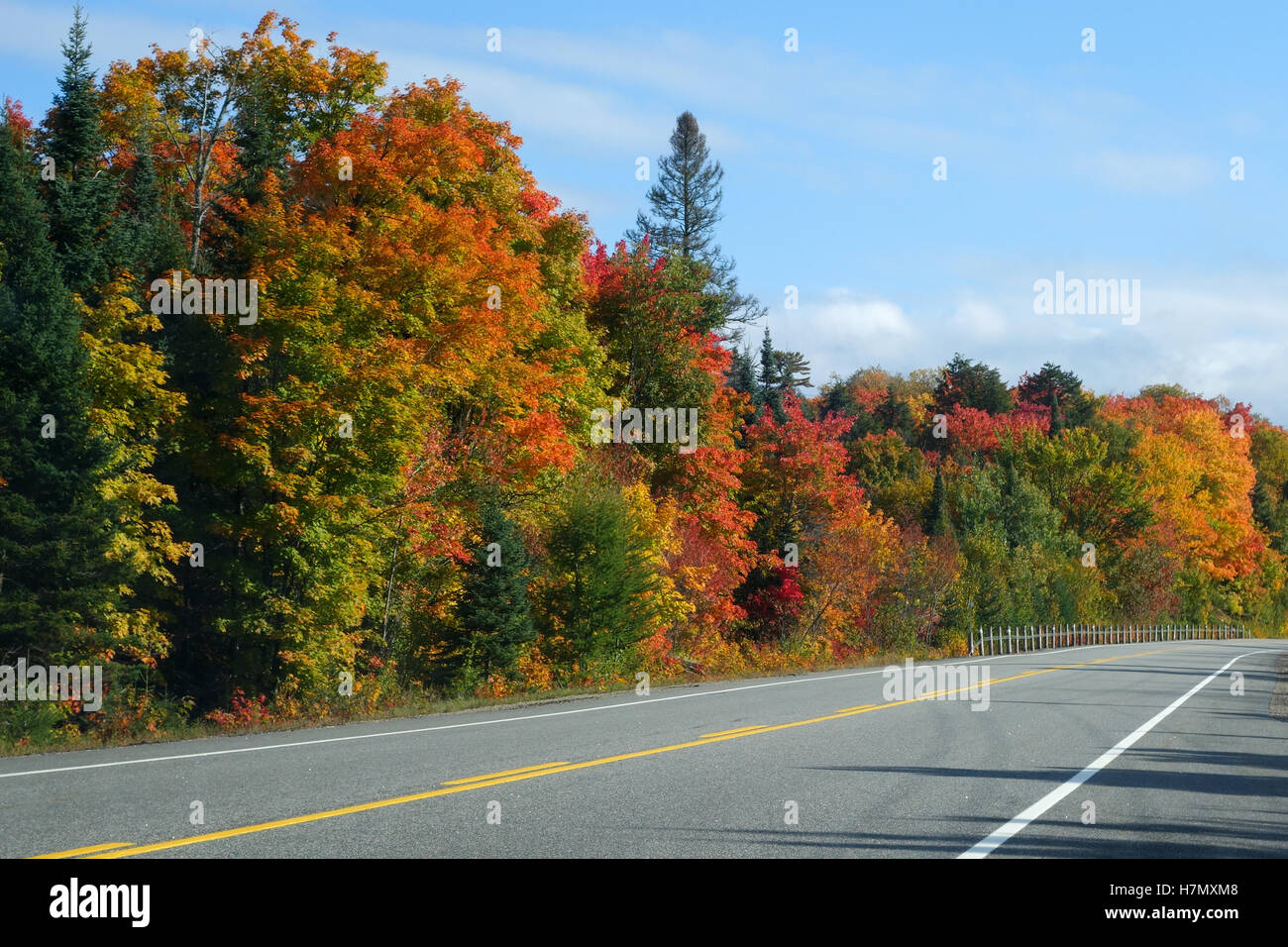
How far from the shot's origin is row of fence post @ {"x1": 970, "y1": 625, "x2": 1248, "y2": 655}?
52844 mm

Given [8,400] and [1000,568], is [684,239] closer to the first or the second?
[1000,568]

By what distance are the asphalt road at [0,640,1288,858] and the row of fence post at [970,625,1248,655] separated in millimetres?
35382

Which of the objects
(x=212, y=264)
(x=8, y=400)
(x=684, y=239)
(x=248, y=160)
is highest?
(x=684, y=239)

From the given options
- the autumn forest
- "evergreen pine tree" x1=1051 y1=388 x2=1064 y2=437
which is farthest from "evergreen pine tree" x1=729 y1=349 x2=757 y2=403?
"evergreen pine tree" x1=1051 y1=388 x2=1064 y2=437

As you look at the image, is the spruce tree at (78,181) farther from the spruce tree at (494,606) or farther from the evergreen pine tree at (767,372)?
the evergreen pine tree at (767,372)

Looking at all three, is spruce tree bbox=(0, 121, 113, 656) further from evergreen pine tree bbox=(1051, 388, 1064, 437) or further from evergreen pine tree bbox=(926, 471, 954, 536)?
evergreen pine tree bbox=(1051, 388, 1064, 437)

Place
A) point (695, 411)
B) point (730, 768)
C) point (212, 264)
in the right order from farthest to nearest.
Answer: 1. point (695, 411)
2. point (212, 264)
3. point (730, 768)

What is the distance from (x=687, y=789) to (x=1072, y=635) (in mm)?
62321

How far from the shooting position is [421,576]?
28906 mm

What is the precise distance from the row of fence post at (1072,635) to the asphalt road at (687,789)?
35382 millimetres

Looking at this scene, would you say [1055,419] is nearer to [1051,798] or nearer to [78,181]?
[78,181]

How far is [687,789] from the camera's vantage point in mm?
9992
